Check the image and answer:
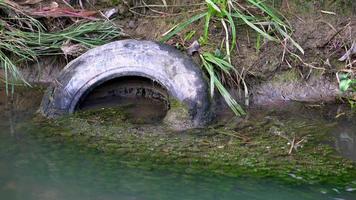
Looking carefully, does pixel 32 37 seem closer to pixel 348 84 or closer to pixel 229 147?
pixel 229 147

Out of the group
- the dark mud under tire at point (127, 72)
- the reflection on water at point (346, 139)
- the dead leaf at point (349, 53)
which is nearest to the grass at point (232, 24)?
the dark mud under tire at point (127, 72)

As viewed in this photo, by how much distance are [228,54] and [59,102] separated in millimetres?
1441

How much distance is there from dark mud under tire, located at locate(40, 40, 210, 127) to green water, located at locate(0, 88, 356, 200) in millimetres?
614

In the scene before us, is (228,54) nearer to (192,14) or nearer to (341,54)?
(192,14)

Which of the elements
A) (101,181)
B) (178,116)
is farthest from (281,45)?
(101,181)

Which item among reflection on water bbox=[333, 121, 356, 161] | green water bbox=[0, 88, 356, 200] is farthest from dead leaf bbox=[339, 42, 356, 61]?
green water bbox=[0, 88, 356, 200]

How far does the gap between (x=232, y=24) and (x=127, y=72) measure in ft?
3.21

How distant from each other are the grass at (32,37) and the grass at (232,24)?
1.92 feet

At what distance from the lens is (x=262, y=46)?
5.29 metres

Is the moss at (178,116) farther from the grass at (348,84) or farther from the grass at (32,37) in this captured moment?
the grass at (348,84)

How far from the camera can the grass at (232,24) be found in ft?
16.5

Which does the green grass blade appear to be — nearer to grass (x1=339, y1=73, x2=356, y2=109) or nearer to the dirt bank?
the dirt bank

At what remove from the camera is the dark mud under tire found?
185 inches

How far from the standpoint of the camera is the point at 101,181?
375 centimetres
